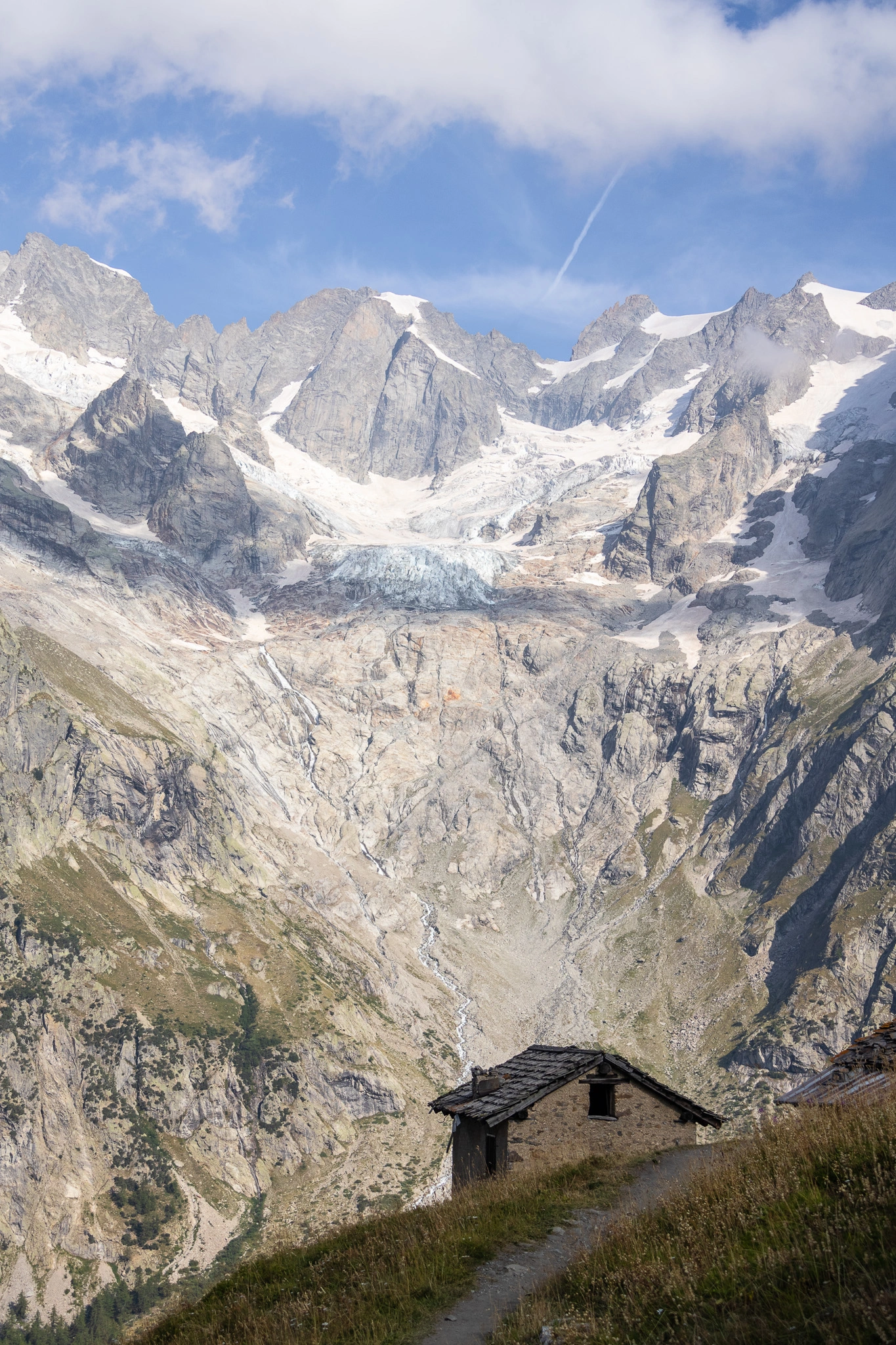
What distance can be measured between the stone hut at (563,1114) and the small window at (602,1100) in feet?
0.07

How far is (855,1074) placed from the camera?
69.6ft

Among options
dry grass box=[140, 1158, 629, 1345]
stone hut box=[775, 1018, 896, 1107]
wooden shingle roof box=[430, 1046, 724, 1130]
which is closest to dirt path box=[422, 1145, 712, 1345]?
dry grass box=[140, 1158, 629, 1345]

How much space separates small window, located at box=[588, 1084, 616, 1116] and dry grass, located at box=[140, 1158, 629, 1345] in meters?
9.62

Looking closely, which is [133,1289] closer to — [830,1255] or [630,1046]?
[630,1046]

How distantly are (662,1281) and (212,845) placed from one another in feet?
640

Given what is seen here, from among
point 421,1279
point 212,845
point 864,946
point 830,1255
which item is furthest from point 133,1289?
point 830,1255

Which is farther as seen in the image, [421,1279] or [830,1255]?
[421,1279]

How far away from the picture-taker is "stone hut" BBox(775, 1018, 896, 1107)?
19.4 metres

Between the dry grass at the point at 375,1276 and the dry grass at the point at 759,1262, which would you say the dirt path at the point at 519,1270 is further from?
the dry grass at the point at 759,1262

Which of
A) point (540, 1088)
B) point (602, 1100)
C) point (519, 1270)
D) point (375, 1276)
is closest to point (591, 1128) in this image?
point (602, 1100)

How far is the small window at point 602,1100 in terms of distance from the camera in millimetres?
30859

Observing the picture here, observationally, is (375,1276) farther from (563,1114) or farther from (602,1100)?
(602,1100)

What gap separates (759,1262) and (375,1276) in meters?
8.01

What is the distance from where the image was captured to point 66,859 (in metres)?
171
